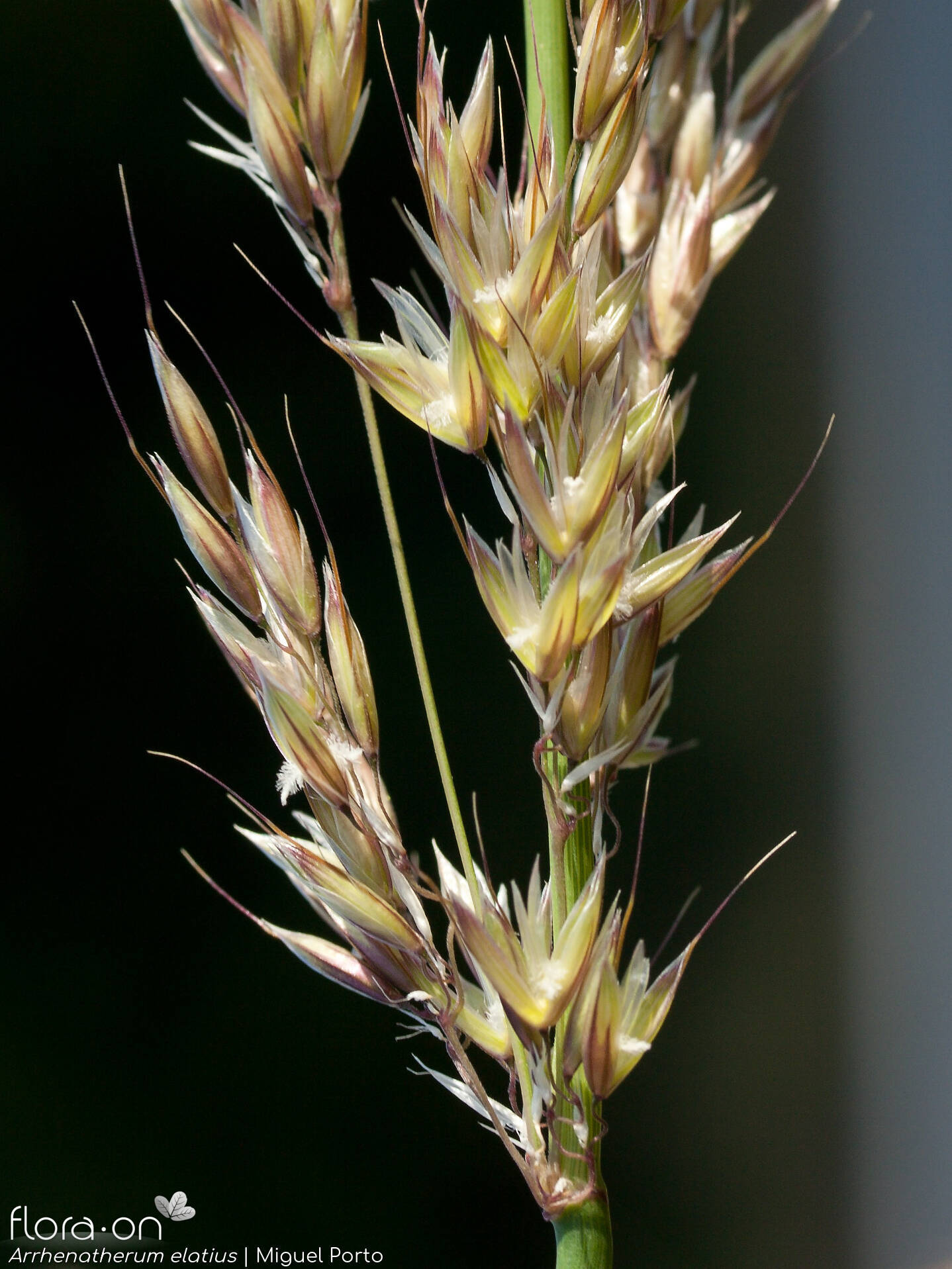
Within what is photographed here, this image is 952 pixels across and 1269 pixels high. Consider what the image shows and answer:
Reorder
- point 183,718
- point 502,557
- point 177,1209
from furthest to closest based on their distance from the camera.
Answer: point 183,718 < point 177,1209 < point 502,557

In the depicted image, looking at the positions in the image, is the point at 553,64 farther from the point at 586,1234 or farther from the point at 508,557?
the point at 586,1234

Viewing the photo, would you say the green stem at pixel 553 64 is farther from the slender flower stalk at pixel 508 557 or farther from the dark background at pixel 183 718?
the dark background at pixel 183 718

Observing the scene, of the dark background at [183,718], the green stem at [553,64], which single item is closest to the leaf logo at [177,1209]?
the dark background at [183,718]

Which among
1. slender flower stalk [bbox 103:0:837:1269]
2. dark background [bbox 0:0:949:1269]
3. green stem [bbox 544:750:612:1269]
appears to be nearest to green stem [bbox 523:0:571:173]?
slender flower stalk [bbox 103:0:837:1269]

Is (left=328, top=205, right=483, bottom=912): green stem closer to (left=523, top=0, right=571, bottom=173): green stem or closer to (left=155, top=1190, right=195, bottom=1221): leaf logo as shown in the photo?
(left=523, top=0, right=571, bottom=173): green stem

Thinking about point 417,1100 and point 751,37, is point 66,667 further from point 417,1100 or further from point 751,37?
point 751,37

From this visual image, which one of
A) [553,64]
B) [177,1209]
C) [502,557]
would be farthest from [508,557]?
[177,1209]

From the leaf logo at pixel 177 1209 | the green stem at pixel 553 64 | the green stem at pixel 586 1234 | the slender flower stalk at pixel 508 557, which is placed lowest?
the leaf logo at pixel 177 1209
